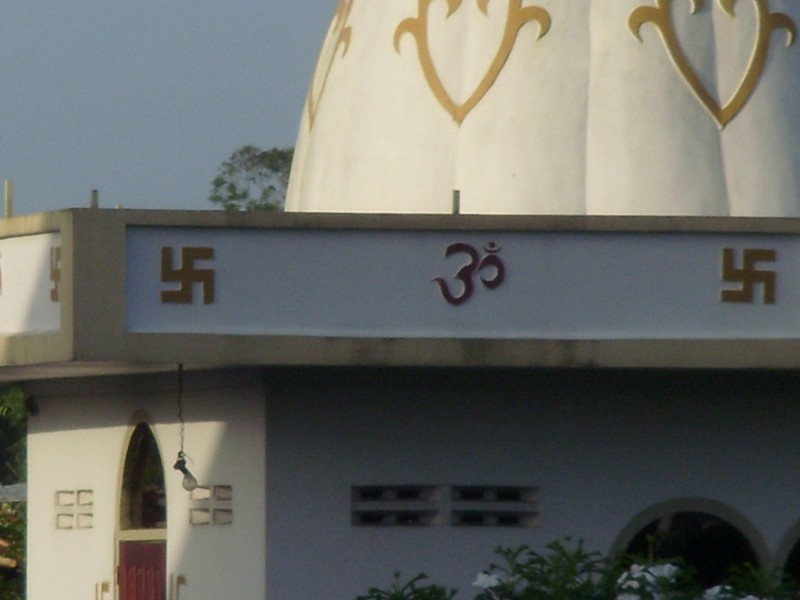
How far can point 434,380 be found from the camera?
1466 cm

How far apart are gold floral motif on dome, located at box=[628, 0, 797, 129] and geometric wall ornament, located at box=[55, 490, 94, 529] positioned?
6073 mm

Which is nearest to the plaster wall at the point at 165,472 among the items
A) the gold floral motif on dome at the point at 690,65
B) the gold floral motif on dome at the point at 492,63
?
the gold floral motif on dome at the point at 492,63

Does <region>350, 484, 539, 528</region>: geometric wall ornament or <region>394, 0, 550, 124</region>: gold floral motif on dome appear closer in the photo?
<region>350, 484, 539, 528</region>: geometric wall ornament

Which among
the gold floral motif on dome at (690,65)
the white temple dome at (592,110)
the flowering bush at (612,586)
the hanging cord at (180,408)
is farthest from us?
the hanging cord at (180,408)

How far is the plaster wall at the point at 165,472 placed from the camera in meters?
14.8

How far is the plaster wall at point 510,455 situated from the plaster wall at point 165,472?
0.32 m

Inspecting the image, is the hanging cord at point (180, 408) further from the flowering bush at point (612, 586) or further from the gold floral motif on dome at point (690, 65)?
the flowering bush at point (612, 586)

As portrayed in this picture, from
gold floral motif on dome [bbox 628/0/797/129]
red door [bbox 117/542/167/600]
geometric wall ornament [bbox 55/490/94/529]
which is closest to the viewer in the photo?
gold floral motif on dome [bbox 628/0/797/129]

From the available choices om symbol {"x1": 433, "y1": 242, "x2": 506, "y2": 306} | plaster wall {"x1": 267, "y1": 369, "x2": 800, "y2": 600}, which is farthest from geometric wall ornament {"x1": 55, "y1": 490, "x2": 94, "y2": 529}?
om symbol {"x1": 433, "y1": 242, "x2": 506, "y2": 306}

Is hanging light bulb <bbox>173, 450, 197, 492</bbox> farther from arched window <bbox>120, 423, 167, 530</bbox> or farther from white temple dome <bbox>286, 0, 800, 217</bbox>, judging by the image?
white temple dome <bbox>286, 0, 800, 217</bbox>

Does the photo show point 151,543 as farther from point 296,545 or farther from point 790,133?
point 790,133

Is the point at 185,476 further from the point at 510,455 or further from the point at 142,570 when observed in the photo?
the point at 510,455

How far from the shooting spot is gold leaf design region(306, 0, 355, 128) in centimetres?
1661

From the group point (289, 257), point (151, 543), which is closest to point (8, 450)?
point (151, 543)
